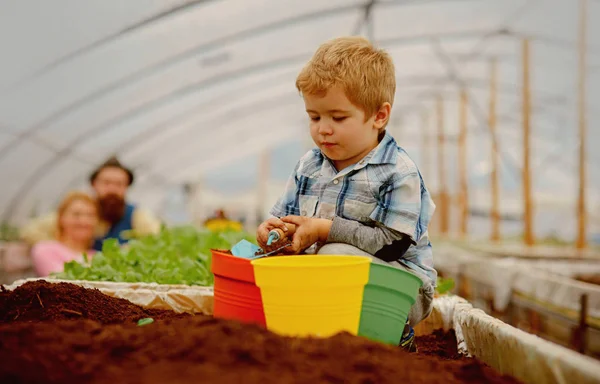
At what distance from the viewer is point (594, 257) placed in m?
6.34

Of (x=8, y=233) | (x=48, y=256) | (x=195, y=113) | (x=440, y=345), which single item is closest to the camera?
(x=440, y=345)

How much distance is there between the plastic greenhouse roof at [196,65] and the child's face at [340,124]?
416cm

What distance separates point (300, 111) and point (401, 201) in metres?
14.2

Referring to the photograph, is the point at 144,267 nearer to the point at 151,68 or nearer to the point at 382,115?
the point at 382,115

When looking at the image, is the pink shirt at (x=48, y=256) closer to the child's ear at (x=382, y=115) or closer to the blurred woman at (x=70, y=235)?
the blurred woman at (x=70, y=235)

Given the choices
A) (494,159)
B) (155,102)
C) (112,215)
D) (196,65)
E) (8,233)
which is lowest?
(8,233)

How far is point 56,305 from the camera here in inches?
72.6

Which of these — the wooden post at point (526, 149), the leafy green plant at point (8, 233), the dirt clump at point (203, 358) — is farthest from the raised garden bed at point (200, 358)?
the leafy green plant at point (8, 233)

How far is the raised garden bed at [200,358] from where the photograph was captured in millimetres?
1122

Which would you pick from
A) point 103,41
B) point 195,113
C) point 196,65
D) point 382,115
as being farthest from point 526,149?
point 195,113

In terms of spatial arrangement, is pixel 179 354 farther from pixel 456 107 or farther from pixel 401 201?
pixel 456 107

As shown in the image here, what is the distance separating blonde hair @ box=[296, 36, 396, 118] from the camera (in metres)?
1.84

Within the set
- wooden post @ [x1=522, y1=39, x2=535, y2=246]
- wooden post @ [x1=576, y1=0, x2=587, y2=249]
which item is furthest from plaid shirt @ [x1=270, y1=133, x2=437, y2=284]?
wooden post @ [x1=522, y1=39, x2=535, y2=246]

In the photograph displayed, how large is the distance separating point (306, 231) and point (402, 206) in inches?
11.9
